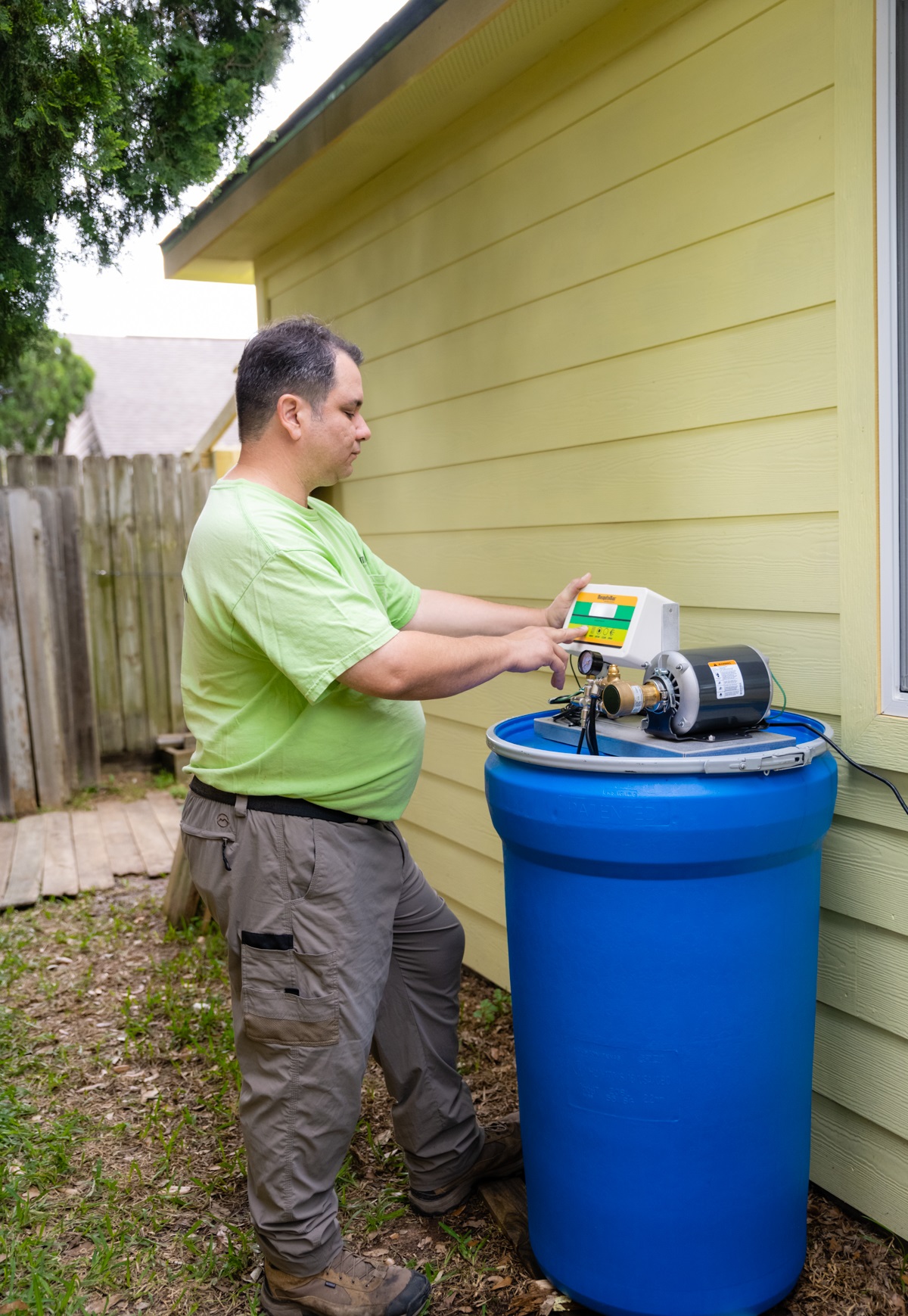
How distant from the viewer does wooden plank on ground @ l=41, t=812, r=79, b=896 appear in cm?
474

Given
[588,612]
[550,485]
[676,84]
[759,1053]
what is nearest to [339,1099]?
[759,1053]

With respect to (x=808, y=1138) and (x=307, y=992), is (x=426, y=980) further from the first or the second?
(x=808, y=1138)

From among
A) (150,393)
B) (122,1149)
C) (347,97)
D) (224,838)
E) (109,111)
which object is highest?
(150,393)

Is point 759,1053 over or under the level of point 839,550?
under

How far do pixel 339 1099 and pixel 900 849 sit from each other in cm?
118

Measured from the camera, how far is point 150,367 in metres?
22.8

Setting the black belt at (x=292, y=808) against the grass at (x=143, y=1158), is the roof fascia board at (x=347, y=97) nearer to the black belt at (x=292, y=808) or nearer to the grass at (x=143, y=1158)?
the black belt at (x=292, y=808)

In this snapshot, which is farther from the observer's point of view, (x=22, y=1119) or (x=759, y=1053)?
(x=22, y=1119)

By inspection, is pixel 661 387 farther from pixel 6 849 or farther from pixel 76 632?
pixel 76 632

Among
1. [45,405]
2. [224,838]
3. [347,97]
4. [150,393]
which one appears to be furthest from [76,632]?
[150,393]

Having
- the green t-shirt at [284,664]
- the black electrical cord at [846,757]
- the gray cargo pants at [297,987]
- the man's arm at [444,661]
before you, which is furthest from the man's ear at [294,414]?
the black electrical cord at [846,757]

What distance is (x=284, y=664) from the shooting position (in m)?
1.94

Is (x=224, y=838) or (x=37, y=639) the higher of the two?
(x=37, y=639)

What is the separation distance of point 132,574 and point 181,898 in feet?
10.5
